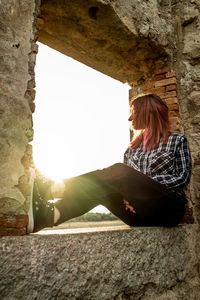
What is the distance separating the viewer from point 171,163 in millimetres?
1835

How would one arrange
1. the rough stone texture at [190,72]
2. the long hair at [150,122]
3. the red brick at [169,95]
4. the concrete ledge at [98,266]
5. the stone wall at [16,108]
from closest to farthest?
1. the concrete ledge at [98,266]
2. the stone wall at [16,108]
3. the long hair at [150,122]
4. the rough stone texture at [190,72]
5. the red brick at [169,95]

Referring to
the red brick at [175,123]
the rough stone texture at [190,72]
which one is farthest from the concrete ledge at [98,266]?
the red brick at [175,123]

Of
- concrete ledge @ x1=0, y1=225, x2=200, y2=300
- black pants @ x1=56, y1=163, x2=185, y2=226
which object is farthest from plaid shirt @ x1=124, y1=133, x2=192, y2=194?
concrete ledge @ x1=0, y1=225, x2=200, y2=300

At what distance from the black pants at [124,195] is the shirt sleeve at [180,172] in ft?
0.26

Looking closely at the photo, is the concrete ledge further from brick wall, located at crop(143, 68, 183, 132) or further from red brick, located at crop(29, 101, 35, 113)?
brick wall, located at crop(143, 68, 183, 132)

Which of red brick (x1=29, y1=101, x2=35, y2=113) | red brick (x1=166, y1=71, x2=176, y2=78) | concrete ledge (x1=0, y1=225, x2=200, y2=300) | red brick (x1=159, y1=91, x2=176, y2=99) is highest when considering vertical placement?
red brick (x1=166, y1=71, x2=176, y2=78)

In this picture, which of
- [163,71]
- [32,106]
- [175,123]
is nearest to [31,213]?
[32,106]

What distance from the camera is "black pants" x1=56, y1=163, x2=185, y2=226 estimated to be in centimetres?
150

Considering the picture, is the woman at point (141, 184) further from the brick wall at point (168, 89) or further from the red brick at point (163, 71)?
the red brick at point (163, 71)

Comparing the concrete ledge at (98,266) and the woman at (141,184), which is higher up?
the woman at (141,184)

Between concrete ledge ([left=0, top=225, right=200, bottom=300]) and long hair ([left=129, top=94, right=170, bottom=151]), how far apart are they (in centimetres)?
62

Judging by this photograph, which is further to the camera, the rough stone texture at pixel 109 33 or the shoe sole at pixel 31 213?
the rough stone texture at pixel 109 33

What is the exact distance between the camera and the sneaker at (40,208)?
131cm

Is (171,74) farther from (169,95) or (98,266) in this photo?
(98,266)
